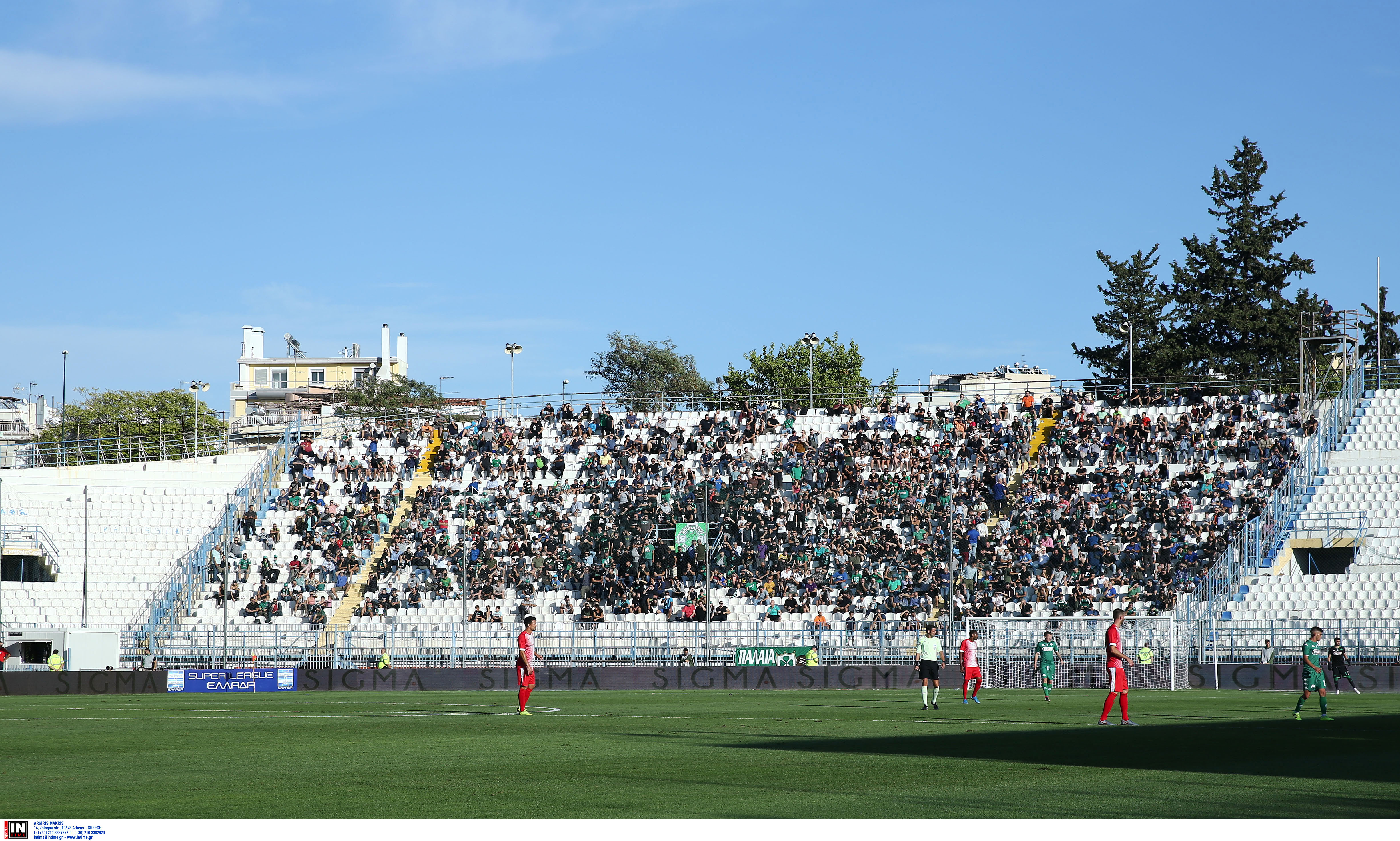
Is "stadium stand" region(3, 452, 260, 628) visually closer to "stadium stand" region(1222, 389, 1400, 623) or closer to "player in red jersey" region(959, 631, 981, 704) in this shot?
"player in red jersey" region(959, 631, 981, 704)

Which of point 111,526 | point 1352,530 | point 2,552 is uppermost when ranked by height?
point 1352,530

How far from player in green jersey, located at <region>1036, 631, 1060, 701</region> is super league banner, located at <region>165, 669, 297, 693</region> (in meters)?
19.9

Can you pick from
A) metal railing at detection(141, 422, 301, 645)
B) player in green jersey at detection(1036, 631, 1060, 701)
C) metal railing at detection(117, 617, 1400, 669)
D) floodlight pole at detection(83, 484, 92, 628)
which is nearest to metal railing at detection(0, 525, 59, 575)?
floodlight pole at detection(83, 484, 92, 628)

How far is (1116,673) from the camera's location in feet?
74.7

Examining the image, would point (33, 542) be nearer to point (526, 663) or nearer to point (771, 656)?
point (771, 656)

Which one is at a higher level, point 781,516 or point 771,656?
point 781,516

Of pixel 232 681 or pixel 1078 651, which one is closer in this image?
pixel 1078 651

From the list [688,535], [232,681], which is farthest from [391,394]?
[232,681]

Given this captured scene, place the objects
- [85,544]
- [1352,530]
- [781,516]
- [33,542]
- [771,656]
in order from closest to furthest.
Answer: [771,656]
[1352,530]
[781,516]
[85,544]
[33,542]

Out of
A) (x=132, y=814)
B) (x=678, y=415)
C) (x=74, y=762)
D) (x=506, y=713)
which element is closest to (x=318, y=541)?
(x=678, y=415)

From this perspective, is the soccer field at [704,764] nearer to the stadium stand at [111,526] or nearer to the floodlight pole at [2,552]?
the floodlight pole at [2,552]

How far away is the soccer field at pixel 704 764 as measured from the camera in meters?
11.8

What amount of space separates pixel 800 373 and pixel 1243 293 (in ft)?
90.8

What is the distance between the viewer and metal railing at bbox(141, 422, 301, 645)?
54438 millimetres
